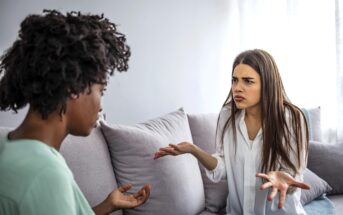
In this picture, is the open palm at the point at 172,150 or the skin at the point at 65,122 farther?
the open palm at the point at 172,150

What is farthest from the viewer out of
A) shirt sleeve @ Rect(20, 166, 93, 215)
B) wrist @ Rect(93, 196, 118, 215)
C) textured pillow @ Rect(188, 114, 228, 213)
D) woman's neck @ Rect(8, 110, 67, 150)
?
textured pillow @ Rect(188, 114, 228, 213)

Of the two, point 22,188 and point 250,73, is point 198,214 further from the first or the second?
point 22,188

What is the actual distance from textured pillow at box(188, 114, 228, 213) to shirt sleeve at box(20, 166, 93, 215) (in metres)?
1.31

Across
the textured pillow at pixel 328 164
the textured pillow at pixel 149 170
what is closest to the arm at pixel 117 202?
the textured pillow at pixel 149 170

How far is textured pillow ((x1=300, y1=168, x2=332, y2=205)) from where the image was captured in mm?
2170

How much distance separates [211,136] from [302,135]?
2.23ft

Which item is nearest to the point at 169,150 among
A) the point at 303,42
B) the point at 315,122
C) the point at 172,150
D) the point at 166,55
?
the point at 172,150

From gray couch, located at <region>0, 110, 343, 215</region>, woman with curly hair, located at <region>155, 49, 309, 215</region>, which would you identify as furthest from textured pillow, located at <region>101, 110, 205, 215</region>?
woman with curly hair, located at <region>155, 49, 309, 215</region>

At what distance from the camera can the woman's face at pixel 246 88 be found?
163cm

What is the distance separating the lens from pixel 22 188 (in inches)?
30.8

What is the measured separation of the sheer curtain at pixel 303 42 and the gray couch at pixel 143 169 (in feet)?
3.80

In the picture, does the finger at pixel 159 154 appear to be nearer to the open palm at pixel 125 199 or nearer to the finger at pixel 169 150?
the finger at pixel 169 150

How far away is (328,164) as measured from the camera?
7.86 feet

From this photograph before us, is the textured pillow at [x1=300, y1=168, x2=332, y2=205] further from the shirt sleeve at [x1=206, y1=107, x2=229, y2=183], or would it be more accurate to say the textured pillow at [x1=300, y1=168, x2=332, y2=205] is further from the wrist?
the wrist
